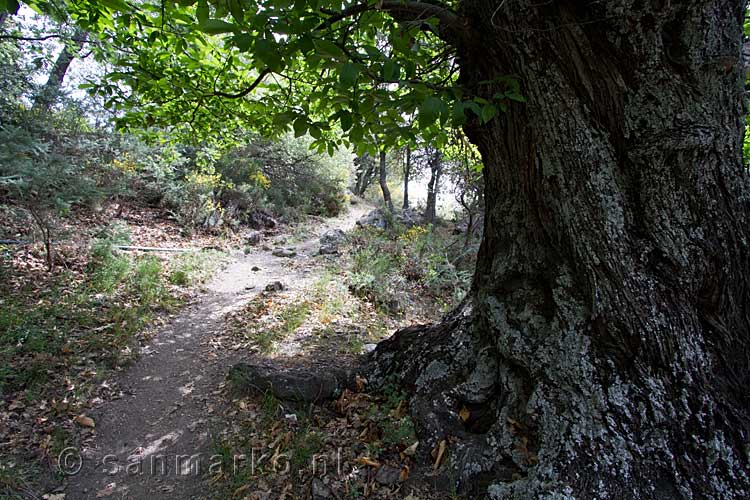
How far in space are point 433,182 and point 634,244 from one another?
45.9 feet

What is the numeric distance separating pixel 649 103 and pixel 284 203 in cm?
1358

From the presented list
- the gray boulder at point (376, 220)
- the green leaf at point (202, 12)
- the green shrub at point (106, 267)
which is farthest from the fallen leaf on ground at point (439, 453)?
the gray boulder at point (376, 220)

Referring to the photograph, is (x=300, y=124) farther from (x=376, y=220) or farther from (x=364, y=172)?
(x=364, y=172)

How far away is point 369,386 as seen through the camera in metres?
3.28

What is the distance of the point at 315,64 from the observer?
160 cm

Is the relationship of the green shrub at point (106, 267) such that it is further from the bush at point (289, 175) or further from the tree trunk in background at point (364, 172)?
the tree trunk in background at point (364, 172)

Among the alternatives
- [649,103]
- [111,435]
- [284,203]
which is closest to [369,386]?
[111,435]

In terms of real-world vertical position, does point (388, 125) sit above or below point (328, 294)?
above

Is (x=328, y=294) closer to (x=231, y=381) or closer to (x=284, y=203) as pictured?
(x=231, y=381)

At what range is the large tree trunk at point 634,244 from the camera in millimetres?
1834

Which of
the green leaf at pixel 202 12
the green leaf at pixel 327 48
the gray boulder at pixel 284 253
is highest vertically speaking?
the green leaf at pixel 202 12

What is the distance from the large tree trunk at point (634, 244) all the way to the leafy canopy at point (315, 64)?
436 millimetres

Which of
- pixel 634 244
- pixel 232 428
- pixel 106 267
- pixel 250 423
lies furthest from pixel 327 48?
pixel 106 267

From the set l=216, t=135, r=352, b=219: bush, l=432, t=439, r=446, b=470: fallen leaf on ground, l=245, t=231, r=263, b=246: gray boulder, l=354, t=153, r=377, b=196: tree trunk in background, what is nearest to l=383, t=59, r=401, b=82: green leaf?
l=432, t=439, r=446, b=470: fallen leaf on ground
